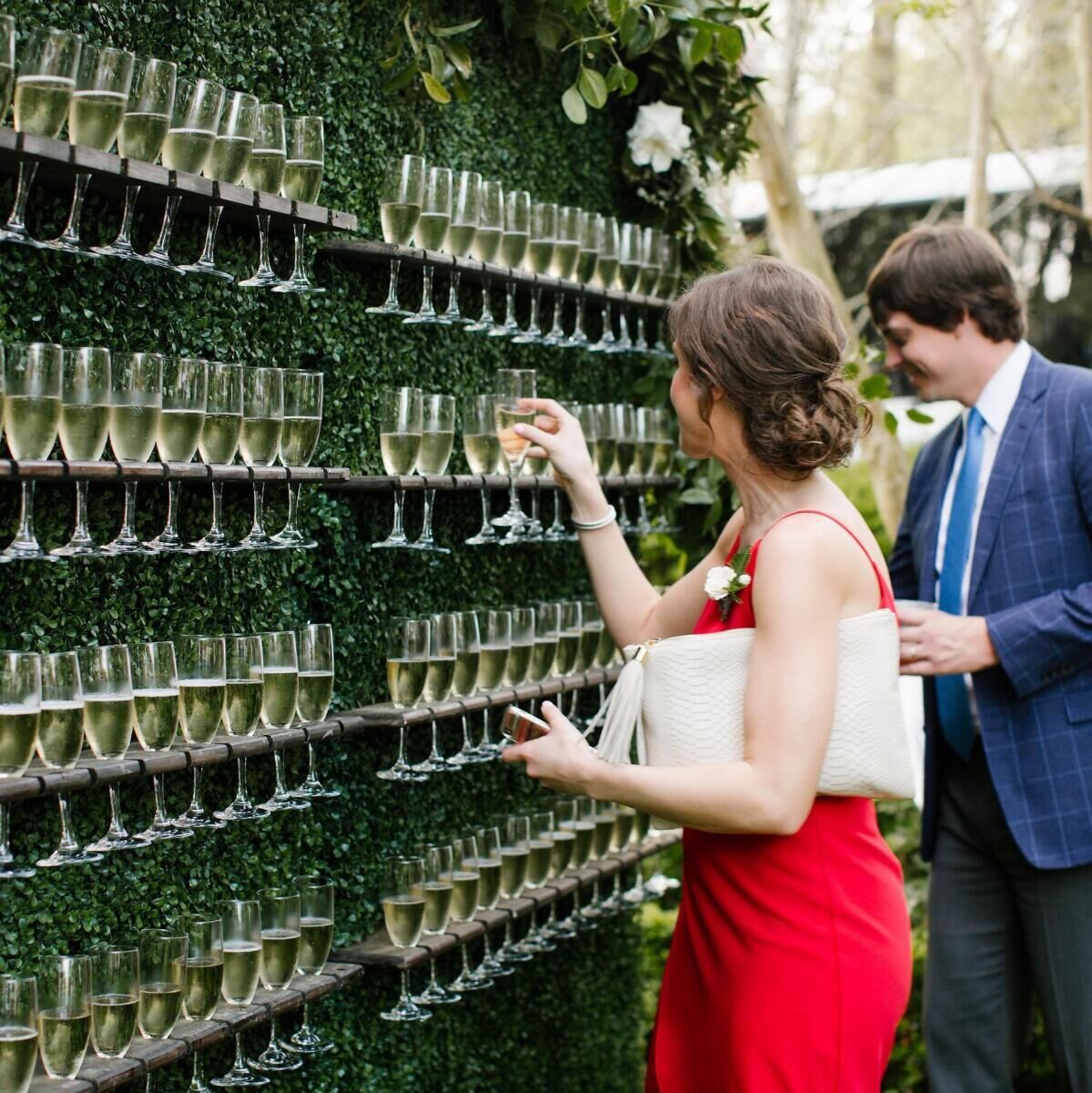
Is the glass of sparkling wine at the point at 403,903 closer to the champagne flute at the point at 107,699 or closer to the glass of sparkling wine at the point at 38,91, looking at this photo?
the champagne flute at the point at 107,699

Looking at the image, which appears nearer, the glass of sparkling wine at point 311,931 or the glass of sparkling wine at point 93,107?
the glass of sparkling wine at point 93,107

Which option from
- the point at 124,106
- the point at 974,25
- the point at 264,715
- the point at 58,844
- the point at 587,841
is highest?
the point at 974,25

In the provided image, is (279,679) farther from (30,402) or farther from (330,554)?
(30,402)

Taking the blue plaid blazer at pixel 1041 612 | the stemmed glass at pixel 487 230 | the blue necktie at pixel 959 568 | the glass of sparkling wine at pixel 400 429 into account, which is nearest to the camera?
the glass of sparkling wine at pixel 400 429

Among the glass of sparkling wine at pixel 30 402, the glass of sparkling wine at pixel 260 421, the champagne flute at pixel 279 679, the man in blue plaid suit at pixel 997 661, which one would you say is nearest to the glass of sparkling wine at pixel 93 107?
the glass of sparkling wine at pixel 30 402

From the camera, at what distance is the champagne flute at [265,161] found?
8.27 feet

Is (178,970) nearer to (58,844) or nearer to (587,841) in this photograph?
(58,844)

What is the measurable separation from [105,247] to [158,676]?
65 cm

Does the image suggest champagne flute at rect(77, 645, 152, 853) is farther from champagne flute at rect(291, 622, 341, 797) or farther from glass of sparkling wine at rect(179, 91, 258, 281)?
glass of sparkling wine at rect(179, 91, 258, 281)

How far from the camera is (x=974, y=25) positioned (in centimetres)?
638

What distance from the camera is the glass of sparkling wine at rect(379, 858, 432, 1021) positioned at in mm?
2986

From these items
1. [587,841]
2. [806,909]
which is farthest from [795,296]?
[587,841]

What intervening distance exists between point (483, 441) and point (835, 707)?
1100mm

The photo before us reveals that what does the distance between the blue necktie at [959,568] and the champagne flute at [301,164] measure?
1525 mm
